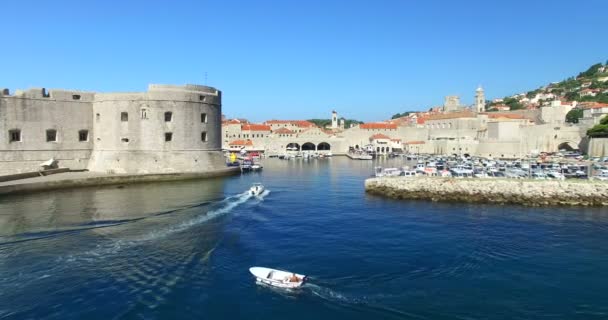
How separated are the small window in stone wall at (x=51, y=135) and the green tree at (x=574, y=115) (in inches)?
2721

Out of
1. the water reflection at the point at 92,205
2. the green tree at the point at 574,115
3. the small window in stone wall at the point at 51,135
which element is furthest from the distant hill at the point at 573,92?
the small window in stone wall at the point at 51,135

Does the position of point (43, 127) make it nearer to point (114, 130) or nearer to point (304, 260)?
point (114, 130)

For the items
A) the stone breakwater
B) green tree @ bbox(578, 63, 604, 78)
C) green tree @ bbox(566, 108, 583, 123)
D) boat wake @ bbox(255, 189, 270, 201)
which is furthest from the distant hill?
boat wake @ bbox(255, 189, 270, 201)

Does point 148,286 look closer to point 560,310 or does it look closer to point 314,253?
point 314,253

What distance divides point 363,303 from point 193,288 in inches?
142

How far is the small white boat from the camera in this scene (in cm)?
903

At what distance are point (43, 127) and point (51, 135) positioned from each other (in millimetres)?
→ 721

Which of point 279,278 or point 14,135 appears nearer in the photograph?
point 279,278

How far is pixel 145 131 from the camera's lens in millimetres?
27156

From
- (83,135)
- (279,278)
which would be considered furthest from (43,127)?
(279,278)

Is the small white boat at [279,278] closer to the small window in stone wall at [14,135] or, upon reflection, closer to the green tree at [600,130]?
the small window in stone wall at [14,135]

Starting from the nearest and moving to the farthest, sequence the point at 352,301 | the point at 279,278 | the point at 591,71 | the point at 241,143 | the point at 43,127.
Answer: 1. the point at 352,301
2. the point at 279,278
3. the point at 43,127
4. the point at 241,143
5. the point at 591,71

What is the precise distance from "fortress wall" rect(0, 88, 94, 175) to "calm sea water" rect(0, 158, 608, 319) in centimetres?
751

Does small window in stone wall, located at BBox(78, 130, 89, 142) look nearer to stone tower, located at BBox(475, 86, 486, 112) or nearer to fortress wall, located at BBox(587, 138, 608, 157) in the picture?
fortress wall, located at BBox(587, 138, 608, 157)
